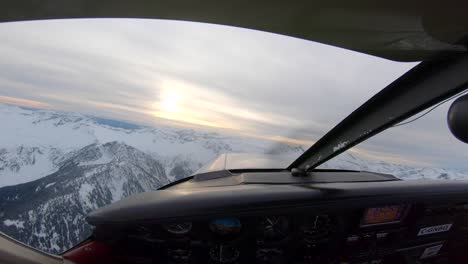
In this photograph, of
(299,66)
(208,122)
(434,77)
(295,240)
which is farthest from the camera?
(208,122)

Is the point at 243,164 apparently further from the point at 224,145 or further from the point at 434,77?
the point at 434,77

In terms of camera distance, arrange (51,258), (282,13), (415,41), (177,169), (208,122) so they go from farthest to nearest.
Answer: (208,122)
(177,169)
(51,258)
(415,41)
(282,13)

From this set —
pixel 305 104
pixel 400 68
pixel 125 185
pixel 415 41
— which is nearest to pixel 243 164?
pixel 305 104

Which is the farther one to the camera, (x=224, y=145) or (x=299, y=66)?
(x=224, y=145)

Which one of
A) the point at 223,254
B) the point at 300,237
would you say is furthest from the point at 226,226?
the point at 300,237

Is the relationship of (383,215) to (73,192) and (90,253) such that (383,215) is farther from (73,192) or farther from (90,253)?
(73,192)

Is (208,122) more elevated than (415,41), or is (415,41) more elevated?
(415,41)

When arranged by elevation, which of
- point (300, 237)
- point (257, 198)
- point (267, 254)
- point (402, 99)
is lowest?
point (267, 254)

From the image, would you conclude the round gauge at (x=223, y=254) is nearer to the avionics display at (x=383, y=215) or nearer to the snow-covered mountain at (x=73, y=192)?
the snow-covered mountain at (x=73, y=192)

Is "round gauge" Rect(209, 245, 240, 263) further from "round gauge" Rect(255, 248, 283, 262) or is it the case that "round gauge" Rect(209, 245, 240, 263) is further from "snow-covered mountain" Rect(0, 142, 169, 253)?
"snow-covered mountain" Rect(0, 142, 169, 253)
